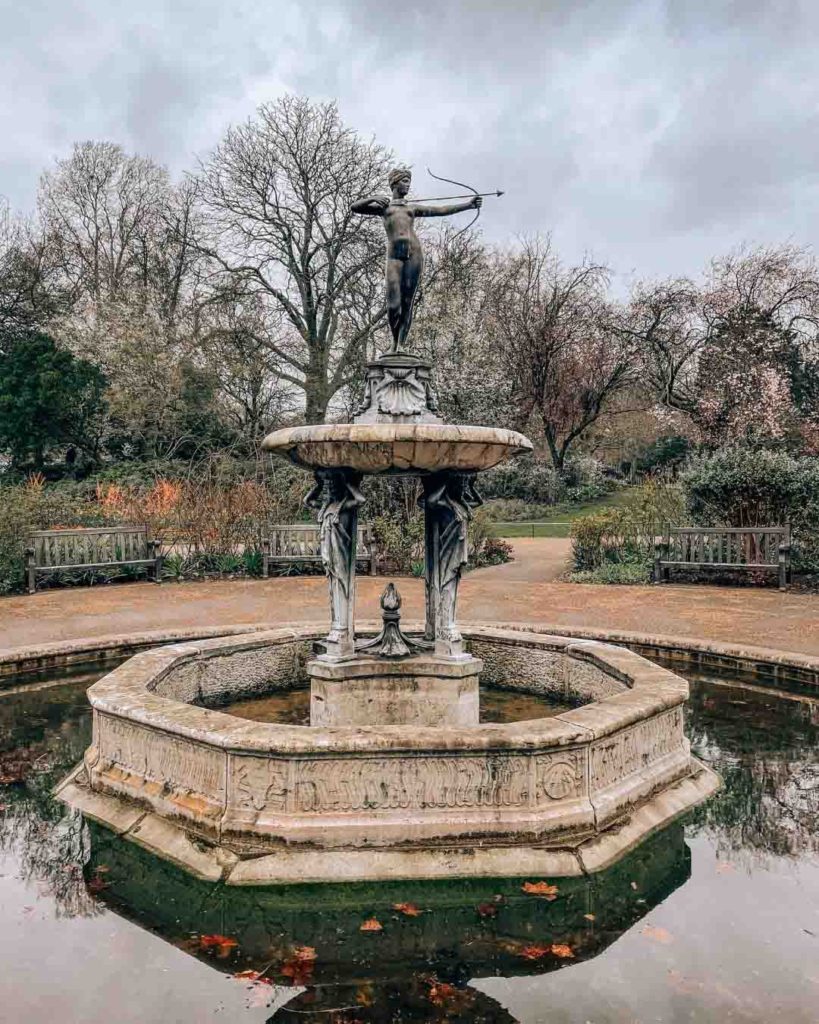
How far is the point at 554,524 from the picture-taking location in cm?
2744

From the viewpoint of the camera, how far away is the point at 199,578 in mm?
14969

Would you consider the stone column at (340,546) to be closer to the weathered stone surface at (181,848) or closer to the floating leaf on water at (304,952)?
the weathered stone surface at (181,848)

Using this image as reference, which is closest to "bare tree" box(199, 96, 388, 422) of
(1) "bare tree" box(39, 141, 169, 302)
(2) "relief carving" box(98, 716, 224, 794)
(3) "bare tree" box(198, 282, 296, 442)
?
(3) "bare tree" box(198, 282, 296, 442)

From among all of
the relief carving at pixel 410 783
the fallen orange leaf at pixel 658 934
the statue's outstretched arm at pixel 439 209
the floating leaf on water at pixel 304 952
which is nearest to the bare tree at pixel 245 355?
the statue's outstretched arm at pixel 439 209

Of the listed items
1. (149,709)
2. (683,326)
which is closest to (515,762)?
(149,709)

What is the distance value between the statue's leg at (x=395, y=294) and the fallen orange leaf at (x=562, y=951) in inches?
151

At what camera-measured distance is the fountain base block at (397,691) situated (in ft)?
17.4

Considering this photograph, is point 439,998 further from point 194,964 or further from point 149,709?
point 149,709

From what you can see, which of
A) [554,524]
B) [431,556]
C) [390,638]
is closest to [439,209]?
[431,556]

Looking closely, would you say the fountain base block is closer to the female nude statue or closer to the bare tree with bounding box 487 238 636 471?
the female nude statue

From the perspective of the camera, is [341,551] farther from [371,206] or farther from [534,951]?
[534,951]

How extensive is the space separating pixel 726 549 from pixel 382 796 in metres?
11.5

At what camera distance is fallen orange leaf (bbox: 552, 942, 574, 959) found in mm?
3069

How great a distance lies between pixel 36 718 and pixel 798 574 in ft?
40.1
